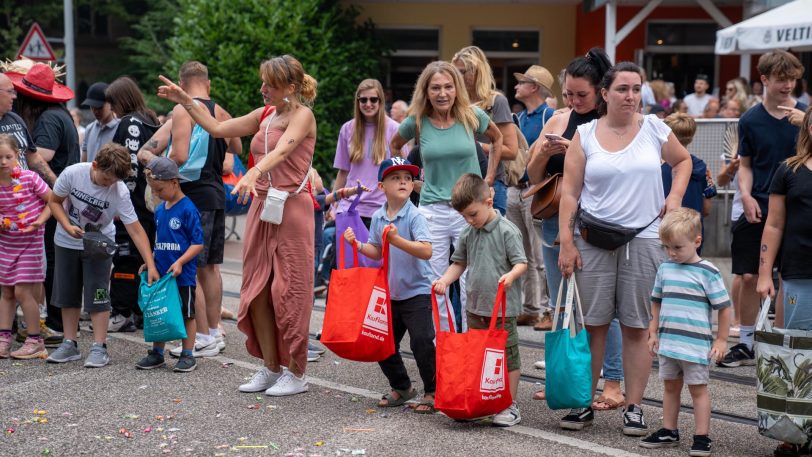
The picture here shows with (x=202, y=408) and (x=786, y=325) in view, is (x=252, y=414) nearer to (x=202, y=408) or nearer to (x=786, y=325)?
(x=202, y=408)

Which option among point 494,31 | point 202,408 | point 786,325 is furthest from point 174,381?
point 494,31

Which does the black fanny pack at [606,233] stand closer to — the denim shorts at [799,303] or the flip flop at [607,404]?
the denim shorts at [799,303]

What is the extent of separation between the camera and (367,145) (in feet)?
25.8

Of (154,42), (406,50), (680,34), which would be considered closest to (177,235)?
(406,50)

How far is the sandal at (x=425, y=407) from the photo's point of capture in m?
5.76

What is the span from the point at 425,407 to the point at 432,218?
1271 millimetres

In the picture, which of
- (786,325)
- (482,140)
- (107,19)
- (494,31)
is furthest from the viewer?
(107,19)

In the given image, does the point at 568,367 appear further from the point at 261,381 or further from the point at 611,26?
the point at 611,26

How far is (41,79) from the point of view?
26.4 feet

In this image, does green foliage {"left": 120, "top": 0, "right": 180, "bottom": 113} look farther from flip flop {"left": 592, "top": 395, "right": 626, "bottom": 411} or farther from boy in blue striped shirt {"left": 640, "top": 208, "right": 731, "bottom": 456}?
boy in blue striped shirt {"left": 640, "top": 208, "right": 731, "bottom": 456}

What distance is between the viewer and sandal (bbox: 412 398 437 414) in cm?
576

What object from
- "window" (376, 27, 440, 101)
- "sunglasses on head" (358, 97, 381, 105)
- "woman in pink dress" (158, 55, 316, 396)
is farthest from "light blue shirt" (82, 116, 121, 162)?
"window" (376, 27, 440, 101)

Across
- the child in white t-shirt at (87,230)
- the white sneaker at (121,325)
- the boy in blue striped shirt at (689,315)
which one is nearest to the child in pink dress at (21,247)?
the child in white t-shirt at (87,230)

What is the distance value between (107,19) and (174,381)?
99.7 feet
